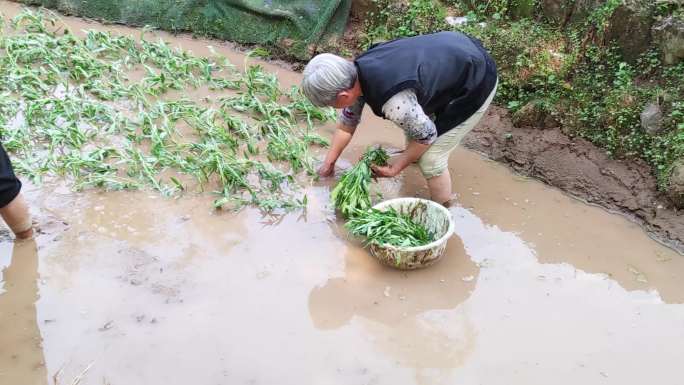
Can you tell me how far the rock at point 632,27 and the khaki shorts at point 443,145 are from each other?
139cm

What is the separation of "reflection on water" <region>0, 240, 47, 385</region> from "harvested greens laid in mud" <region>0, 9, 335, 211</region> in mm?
662

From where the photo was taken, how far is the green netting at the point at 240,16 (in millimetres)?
5199

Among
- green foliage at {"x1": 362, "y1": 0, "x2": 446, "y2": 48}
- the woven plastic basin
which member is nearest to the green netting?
green foliage at {"x1": 362, "y1": 0, "x2": 446, "y2": 48}

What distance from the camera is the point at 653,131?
3.61 meters

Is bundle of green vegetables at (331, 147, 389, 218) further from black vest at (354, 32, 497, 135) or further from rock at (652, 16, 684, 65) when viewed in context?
rock at (652, 16, 684, 65)

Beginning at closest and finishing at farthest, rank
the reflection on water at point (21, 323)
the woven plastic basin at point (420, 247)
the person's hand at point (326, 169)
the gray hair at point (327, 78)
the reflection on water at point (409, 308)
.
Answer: the reflection on water at point (21, 323) < the reflection on water at point (409, 308) < the gray hair at point (327, 78) < the woven plastic basin at point (420, 247) < the person's hand at point (326, 169)

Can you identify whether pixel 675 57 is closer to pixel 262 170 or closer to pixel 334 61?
pixel 334 61

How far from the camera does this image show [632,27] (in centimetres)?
396

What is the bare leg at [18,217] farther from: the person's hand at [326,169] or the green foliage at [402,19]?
the green foliage at [402,19]

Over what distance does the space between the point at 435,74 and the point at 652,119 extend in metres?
1.64

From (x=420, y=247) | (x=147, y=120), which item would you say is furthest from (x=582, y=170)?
(x=147, y=120)

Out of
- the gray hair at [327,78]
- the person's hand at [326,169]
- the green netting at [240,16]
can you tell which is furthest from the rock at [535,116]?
the green netting at [240,16]

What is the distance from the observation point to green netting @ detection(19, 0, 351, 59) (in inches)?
205

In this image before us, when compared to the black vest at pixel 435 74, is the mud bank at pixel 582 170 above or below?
below
